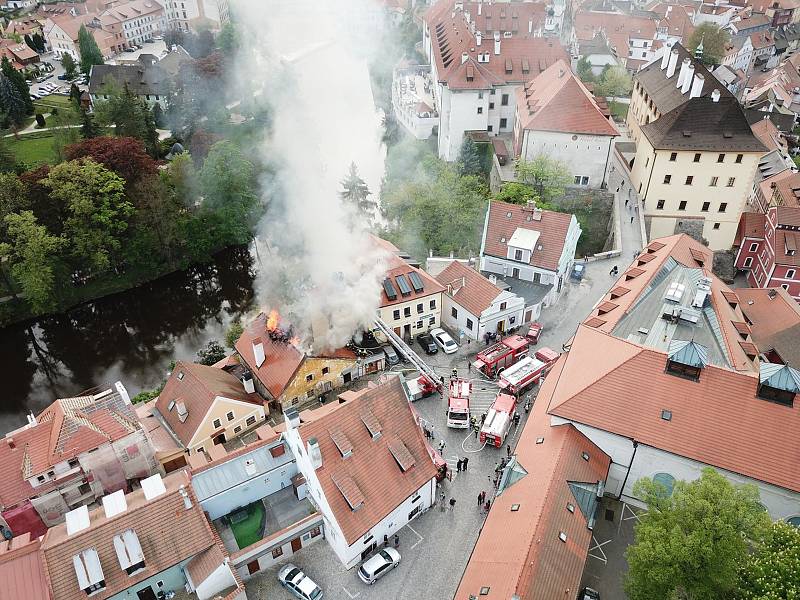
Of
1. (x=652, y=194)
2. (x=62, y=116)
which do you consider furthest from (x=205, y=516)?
(x=62, y=116)

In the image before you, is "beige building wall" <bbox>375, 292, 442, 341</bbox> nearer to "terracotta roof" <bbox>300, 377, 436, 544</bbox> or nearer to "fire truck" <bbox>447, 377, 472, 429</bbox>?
"fire truck" <bbox>447, 377, 472, 429</bbox>

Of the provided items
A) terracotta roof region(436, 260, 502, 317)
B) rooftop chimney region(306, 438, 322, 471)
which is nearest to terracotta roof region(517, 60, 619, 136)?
terracotta roof region(436, 260, 502, 317)

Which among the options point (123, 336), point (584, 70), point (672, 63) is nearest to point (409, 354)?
point (123, 336)

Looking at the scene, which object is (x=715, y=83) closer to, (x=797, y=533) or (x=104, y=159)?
(x=797, y=533)

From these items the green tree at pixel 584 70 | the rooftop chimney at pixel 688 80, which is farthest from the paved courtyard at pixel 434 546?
the green tree at pixel 584 70

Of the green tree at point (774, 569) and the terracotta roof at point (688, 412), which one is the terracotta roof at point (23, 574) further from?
the green tree at point (774, 569)

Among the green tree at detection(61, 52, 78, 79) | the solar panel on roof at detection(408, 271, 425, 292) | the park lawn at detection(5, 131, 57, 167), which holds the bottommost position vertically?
the park lawn at detection(5, 131, 57, 167)

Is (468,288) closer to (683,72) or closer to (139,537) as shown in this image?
(139,537)
